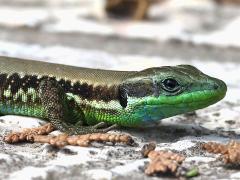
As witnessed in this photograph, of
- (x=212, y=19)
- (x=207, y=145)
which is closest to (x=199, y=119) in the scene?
(x=207, y=145)

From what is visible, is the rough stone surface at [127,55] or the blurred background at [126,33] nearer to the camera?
the rough stone surface at [127,55]

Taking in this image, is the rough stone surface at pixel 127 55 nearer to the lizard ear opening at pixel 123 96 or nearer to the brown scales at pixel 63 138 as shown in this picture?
the brown scales at pixel 63 138

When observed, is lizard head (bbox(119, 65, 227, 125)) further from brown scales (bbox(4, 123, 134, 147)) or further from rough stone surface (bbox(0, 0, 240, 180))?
brown scales (bbox(4, 123, 134, 147))

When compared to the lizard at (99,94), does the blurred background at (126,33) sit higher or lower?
higher

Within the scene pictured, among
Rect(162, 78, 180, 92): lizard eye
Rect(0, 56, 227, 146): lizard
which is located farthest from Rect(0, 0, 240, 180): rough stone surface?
Rect(162, 78, 180, 92): lizard eye

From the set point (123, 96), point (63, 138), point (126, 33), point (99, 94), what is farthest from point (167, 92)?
point (126, 33)

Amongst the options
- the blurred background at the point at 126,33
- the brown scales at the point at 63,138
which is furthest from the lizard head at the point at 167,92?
the blurred background at the point at 126,33
